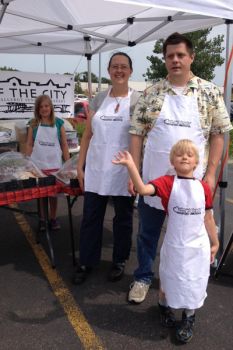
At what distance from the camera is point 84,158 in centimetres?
308

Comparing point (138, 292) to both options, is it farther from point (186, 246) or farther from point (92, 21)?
point (92, 21)

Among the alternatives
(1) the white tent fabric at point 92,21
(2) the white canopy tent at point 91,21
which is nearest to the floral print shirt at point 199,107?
(1) the white tent fabric at point 92,21

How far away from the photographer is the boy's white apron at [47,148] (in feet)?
13.9

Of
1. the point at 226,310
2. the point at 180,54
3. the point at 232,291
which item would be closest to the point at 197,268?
the point at 226,310

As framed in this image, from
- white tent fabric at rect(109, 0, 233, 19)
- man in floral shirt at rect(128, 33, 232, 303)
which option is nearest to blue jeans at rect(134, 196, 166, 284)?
man in floral shirt at rect(128, 33, 232, 303)

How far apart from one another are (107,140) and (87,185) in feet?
1.36

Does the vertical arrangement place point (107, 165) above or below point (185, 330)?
above

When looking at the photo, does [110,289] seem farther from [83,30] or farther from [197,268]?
[83,30]

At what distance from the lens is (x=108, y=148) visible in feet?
9.33

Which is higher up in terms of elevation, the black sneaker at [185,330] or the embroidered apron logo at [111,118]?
the embroidered apron logo at [111,118]

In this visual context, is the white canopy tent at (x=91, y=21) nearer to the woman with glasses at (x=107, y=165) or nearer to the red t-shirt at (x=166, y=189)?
the woman with glasses at (x=107, y=165)

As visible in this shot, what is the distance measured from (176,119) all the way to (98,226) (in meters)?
1.17

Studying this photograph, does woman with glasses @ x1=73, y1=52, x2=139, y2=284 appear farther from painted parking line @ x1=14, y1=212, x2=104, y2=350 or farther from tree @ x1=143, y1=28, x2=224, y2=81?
tree @ x1=143, y1=28, x2=224, y2=81

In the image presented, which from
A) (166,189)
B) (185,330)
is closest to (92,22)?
(166,189)
